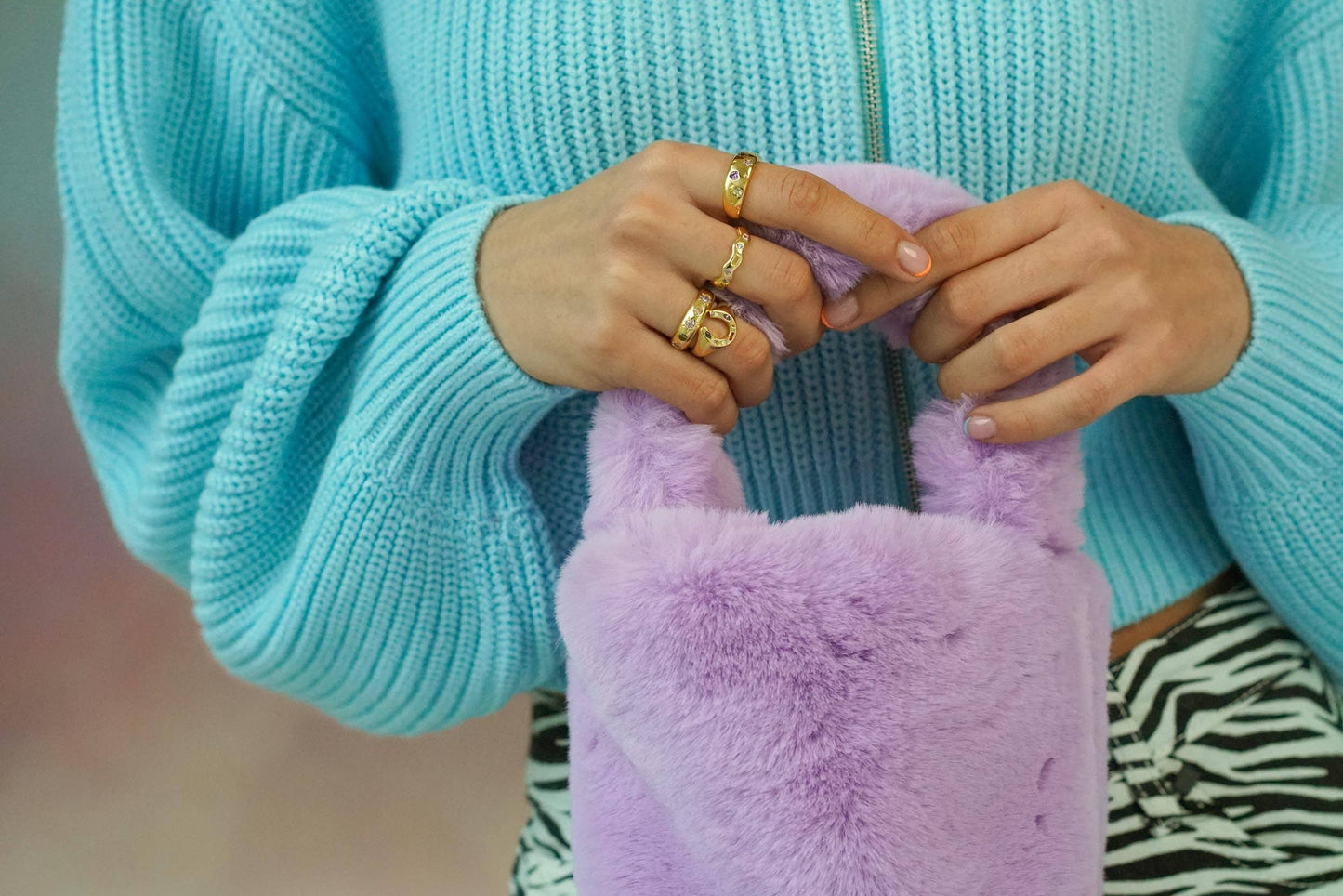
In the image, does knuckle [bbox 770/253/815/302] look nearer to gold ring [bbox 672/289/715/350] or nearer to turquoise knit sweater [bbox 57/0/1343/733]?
gold ring [bbox 672/289/715/350]

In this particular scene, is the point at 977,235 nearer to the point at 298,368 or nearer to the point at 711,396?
the point at 711,396

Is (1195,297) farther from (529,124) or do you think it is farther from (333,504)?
(333,504)

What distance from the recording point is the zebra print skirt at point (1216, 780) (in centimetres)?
69

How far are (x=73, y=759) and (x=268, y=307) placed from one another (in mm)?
704

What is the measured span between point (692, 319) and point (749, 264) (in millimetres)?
42

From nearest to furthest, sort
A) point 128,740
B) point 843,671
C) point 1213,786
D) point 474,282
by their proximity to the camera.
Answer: point 843,671, point 474,282, point 1213,786, point 128,740

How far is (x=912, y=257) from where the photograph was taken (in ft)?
1.52

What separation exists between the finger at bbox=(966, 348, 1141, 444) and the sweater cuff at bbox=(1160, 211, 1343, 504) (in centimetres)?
15

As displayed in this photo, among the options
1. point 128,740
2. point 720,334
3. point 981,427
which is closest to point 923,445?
point 981,427

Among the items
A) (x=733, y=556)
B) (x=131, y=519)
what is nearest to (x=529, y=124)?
(x=733, y=556)

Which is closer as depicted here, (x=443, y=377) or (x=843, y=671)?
(x=843, y=671)

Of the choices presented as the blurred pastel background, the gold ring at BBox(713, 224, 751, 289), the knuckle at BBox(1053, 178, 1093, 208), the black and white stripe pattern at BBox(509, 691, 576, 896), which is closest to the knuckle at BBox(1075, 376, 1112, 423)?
the knuckle at BBox(1053, 178, 1093, 208)

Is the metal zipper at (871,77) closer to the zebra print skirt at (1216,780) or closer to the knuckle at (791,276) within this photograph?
the knuckle at (791,276)

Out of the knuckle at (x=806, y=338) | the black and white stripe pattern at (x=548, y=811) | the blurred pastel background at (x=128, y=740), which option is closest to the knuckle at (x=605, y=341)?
the knuckle at (x=806, y=338)
